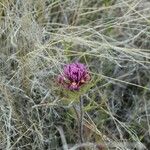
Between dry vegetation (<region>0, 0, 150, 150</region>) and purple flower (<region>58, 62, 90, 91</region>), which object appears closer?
purple flower (<region>58, 62, 90, 91</region>)

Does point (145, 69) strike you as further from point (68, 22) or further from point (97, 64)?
point (68, 22)

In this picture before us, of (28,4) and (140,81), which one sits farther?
(140,81)

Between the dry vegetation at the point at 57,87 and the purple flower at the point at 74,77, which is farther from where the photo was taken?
the dry vegetation at the point at 57,87

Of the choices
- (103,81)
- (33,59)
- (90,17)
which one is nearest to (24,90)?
(33,59)
